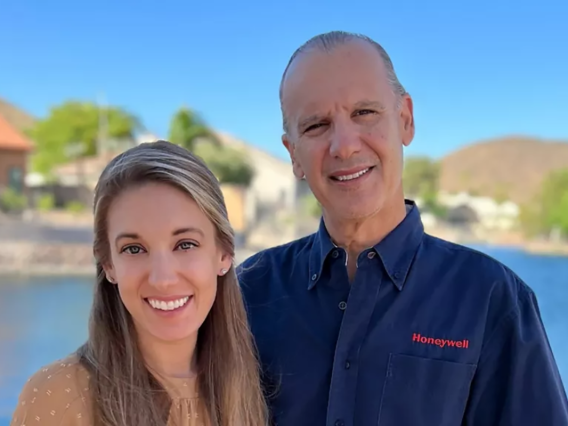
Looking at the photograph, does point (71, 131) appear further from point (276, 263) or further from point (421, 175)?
point (276, 263)

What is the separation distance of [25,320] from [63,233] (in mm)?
7581

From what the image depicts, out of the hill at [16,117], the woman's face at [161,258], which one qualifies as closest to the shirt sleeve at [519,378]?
the woman's face at [161,258]

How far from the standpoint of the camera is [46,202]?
82.7ft

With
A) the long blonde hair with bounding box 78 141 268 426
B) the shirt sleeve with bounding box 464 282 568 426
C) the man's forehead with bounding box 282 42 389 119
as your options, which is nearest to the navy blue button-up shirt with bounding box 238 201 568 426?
the shirt sleeve with bounding box 464 282 568 426

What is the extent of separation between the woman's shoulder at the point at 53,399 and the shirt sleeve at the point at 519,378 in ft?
2.50

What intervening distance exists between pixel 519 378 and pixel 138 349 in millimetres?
768

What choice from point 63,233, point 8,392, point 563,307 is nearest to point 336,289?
point 8,392

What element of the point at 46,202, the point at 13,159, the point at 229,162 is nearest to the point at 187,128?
the point at 229,162

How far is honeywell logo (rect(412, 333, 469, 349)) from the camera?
1.30m

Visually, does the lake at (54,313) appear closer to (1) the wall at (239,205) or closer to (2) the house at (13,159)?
(1) the wall at (239,205)

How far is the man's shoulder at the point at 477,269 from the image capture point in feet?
4.33

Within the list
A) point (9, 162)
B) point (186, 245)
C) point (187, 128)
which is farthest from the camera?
point (9, 162)

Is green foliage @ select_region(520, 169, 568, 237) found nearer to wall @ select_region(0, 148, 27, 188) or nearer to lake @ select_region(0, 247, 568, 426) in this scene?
lake @ select_region(0, 247, 568, 426)

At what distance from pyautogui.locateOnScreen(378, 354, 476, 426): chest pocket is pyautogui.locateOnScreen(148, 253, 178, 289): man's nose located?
1.60 feet
